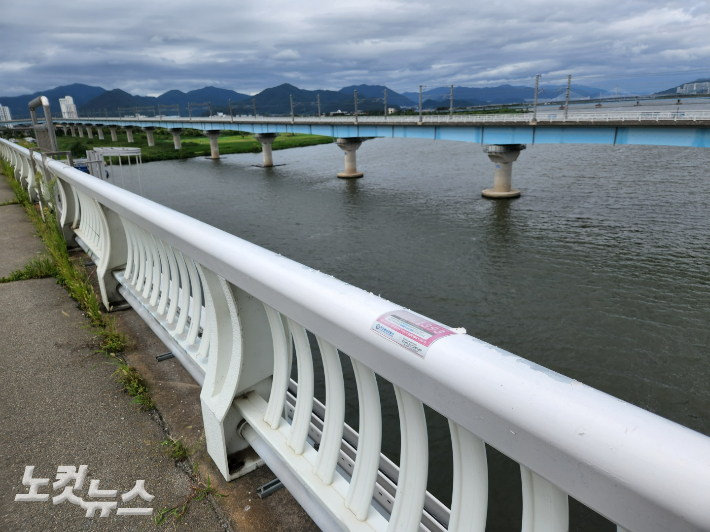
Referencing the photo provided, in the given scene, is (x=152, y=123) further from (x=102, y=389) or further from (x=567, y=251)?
(x=102, y=389)

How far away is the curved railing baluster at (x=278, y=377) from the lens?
7.45ft

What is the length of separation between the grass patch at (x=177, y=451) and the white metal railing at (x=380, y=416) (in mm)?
161

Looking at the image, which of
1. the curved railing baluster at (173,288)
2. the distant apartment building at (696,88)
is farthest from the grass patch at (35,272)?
the distant apartment building at (696,88)

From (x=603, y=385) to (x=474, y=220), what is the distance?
53.6 feet

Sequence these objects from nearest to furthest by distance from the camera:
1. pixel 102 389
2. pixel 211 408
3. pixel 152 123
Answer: pixel 211 408 < pixel 102 389 < pixel 152 123

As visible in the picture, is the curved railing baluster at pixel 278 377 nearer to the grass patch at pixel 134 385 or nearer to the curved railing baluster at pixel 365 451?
the curved railing baluster at pixel 365 451

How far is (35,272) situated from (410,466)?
19.3 feet

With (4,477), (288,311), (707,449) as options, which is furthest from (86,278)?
(707,449)

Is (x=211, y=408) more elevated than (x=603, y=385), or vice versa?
(x=211, y=408)

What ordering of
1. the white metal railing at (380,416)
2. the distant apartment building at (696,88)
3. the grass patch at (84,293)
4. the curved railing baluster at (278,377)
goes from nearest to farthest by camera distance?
the white metal railing at (380,416) → the curved railing baluster at (278,377) → the grass patch at (84,293) → the distant apartment building at (696,88)

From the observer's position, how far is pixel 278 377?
7.67 feet

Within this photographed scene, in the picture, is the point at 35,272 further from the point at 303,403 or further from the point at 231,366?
the point at 303,403

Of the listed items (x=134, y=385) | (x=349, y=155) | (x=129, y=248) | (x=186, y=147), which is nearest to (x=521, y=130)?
(x=349, y=155)

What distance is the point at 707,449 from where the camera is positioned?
0.82m
